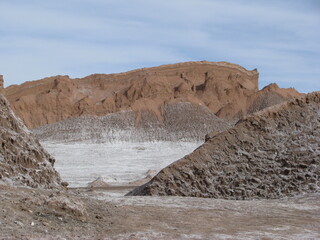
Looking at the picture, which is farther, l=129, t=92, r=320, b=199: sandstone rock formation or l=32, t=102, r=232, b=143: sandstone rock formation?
l=32, t=102, r=232, b=143: sandstone rock formation

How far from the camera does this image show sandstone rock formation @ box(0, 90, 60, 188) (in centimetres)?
1330

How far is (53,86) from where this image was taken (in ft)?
376

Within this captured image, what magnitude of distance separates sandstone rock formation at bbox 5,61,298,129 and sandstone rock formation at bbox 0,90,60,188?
74.3 meters

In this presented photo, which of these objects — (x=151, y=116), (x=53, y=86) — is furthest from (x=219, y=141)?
(x=53, y=86)

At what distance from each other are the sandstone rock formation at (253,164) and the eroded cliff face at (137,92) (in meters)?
70.7

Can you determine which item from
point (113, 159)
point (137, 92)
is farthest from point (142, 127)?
point (113, 159)

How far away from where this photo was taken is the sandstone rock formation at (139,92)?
10098 cm

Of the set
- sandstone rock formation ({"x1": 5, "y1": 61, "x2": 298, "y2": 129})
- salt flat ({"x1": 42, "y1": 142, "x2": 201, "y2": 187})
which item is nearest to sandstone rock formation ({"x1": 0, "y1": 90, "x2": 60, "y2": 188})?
salt flat ({"x1": 42, "y1": 142, "x2": 201, "y2": 187})

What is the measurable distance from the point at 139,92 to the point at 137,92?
1.70 feet

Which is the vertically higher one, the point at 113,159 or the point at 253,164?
the point at 113,159

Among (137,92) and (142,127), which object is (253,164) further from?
(137,92)

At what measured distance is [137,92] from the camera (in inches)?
4220

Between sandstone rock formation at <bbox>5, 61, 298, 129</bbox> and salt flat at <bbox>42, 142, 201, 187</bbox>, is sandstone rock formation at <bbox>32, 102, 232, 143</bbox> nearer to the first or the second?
sandstone rock formation at <bbox>5, 61, 298, 129</bbox>

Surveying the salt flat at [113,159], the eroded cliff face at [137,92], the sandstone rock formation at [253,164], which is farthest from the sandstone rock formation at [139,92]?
the sandstone rock formation at [253,164]
